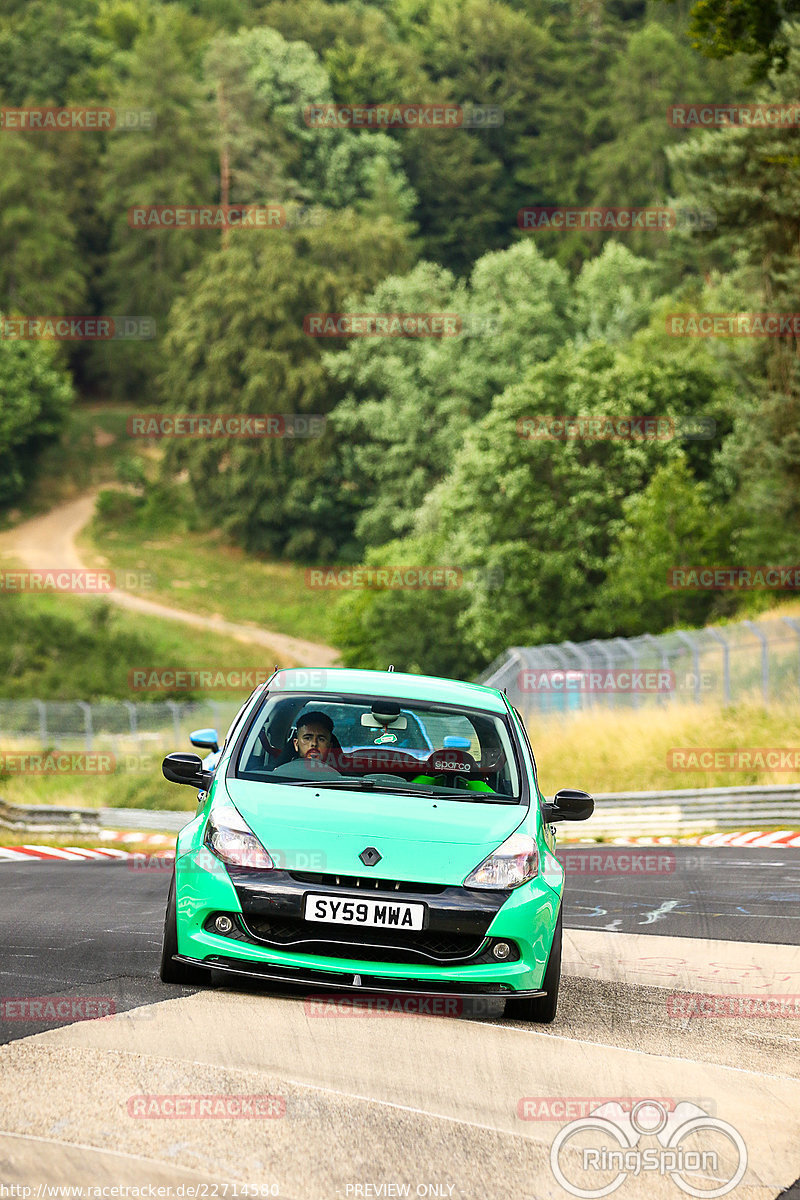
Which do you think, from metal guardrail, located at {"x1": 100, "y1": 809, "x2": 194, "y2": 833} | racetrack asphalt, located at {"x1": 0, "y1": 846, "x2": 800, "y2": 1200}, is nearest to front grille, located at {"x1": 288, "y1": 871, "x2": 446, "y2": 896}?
racetrack asphalt, located at {"x1": 0, "y1": 846, "x2": 800, "y2": 1200}

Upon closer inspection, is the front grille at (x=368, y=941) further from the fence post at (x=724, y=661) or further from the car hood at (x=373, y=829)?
the fence post at (x=724, y=661)

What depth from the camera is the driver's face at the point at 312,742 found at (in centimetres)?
869

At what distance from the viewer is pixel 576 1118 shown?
604 cm

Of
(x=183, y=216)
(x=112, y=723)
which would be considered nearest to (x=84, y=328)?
(x=183, y=216)

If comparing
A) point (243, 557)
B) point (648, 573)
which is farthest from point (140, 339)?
point (648, 573)

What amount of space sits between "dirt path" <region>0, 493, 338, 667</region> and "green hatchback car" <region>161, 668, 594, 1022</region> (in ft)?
188

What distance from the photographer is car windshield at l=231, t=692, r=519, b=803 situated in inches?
327

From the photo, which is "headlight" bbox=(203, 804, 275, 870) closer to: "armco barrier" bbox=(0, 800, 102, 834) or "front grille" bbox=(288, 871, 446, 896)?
"front grille" bbox=(288, 871, 446, 896)

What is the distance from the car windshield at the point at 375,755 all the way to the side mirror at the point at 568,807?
0.25 metres

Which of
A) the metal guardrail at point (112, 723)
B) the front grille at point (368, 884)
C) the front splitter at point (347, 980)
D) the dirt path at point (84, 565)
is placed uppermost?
the front grille at point (368, 884)

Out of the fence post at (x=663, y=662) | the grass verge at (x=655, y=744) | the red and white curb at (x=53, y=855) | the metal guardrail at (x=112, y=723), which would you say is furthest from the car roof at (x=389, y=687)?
the metal guardrail at (x=112, y=723)

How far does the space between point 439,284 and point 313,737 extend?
73.3 m

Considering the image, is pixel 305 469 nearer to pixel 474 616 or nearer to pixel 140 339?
pixel 140 339

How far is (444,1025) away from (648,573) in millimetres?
38659
